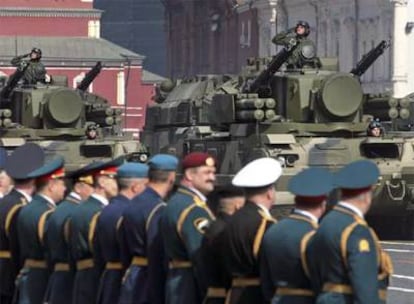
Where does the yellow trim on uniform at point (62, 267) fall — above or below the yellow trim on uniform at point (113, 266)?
below

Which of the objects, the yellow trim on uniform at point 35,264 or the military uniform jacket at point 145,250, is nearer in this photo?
the military uniform jacket at point 145,250

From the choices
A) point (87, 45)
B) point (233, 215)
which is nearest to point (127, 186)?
point (233, 215)

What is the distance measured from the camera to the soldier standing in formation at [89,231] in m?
14.9

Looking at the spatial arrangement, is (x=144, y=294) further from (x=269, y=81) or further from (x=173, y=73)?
Result: (x=173, y=73)

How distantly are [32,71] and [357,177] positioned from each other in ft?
94.1

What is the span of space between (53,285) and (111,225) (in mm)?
974

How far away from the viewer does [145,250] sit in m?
14.4

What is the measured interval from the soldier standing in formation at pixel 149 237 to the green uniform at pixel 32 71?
25.6m

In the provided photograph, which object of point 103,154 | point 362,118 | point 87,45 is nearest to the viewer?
point 362,118

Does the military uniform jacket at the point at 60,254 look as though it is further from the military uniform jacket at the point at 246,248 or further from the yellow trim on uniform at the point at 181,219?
the military uniform jacket at the point at 246,248

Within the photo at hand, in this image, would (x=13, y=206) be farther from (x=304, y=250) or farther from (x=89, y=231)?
(x=304, y=250)

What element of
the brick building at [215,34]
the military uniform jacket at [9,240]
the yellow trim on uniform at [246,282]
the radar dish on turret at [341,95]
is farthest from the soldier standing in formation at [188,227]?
the brick building at [215,34]

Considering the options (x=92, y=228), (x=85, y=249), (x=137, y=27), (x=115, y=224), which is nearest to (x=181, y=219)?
(x=115, y=224)

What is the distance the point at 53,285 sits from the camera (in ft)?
50.3
